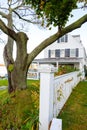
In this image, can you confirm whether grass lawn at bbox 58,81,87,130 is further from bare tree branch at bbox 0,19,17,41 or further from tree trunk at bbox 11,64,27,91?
bare tree branch at bbox 0,19,17,41

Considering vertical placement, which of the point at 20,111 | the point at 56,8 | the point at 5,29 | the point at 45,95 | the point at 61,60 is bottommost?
the point at 20,111

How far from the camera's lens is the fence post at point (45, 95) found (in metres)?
4.22

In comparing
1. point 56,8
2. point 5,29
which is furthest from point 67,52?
point 56,8

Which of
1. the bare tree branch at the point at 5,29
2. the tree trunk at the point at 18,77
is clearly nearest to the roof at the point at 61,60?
the tree trunk at the point at 18,77

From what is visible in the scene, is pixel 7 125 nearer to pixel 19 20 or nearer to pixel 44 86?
pixel 44 86

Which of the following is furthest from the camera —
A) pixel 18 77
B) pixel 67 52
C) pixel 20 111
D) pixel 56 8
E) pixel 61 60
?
pixel 67 52

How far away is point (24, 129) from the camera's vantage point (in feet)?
14.7

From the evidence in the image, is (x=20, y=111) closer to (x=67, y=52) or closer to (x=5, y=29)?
(x=5, y=29)

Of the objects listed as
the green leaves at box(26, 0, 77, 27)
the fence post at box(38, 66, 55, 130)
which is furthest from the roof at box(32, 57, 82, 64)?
the fence post at box(38, 66, 55, 130)

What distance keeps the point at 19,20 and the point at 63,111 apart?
9892mm

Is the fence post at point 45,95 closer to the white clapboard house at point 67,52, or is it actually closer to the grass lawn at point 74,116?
the grass lawn at point 74,116

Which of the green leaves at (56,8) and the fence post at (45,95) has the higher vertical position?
the green leaves at (56,8)

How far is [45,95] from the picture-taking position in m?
4.31

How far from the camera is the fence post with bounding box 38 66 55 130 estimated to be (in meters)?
4.22
